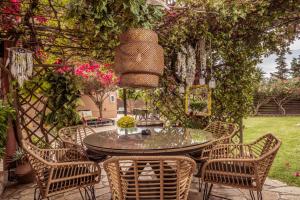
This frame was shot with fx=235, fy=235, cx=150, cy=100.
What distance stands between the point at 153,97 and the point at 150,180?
3606mm

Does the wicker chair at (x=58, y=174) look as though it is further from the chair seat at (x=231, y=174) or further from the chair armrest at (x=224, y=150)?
the chair armrest at (x=224, y=150)

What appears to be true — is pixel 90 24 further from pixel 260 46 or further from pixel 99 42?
pixel 260 46

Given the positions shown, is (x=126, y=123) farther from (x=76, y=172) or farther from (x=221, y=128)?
(x=221, y=128)

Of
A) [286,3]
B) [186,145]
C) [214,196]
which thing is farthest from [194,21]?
[214,196]

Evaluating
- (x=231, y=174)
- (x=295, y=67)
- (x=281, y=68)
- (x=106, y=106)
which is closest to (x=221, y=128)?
(x=231, y=174)

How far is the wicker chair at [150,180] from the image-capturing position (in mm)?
1632

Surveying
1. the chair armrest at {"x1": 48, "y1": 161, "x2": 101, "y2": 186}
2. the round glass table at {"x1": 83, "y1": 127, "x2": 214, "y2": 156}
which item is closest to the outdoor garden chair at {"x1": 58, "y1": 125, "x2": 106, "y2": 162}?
the round glass table at {"x1": 83, "y1": 127, "x2": 214, "y2": 156}

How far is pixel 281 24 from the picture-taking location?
3578 mm

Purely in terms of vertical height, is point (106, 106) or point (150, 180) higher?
point (106, 106)

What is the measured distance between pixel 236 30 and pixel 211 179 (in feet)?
8.53

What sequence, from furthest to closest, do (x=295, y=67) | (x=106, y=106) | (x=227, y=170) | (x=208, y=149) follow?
(x=295, y=67) → (x=106, y=106) → (x=208, y=149) → (x=227, y=170)

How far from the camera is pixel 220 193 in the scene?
308cm

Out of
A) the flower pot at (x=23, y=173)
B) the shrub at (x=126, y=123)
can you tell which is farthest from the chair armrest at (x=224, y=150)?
the flower pot at (x=23, y=173)

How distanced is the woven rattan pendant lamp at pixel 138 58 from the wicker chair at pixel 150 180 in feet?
3.38
